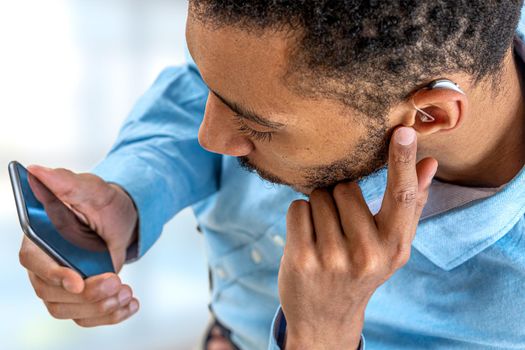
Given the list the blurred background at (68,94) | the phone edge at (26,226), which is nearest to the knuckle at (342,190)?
the phone edge at (26,226)

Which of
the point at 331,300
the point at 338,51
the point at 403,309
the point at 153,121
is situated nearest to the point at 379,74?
the point at 338,51

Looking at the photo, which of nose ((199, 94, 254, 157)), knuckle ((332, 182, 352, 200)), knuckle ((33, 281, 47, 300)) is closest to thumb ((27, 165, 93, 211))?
knuckle ((33, 281, 47, 300))

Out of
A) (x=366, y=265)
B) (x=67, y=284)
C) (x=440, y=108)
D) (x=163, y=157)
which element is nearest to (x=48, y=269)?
(x=67, y=284)

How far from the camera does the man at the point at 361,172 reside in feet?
1.97

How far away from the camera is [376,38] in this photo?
0.59 metres

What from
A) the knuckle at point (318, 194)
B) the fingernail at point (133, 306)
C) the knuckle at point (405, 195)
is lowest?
the fingernail at point (133, 306)

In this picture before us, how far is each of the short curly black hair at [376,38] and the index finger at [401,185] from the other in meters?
0.04

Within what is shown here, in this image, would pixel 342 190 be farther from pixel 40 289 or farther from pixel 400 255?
pixel 40 289

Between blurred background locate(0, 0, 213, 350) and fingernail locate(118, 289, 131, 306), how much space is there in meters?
0.78

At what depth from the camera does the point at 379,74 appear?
62 cm

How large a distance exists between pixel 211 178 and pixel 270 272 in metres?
0.17

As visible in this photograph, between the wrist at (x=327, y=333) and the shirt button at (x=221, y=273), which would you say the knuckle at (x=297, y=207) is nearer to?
the wrist at (x=327, y=333)

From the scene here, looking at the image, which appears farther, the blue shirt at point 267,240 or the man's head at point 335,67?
the blue shirt at point 267,240

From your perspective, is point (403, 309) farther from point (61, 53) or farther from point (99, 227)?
point (61, 53)
